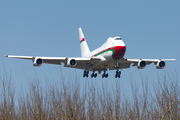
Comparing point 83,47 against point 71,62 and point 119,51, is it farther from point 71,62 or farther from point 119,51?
point 119,51

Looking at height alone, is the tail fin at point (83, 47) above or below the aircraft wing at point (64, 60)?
above

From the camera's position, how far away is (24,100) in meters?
18.3

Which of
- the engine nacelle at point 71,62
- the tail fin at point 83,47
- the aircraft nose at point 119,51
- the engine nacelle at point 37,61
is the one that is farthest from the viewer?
the tail fin at point 83,47

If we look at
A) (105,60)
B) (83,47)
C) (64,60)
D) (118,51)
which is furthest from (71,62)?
(83,47)

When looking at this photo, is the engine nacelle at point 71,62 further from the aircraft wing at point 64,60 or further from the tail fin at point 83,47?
the tail fin at point 83,47

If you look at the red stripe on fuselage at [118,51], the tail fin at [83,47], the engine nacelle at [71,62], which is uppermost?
the tail fin at [83,47]

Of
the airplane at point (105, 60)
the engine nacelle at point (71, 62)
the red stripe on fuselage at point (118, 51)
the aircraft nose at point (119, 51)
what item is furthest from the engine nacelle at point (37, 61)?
the aircraft nose at point (119, 51)

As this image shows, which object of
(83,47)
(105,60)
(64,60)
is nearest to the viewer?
(105,60)

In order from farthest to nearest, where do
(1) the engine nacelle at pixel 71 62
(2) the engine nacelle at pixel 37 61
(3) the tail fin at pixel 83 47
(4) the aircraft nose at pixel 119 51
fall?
(3) the tail fin at pixel 83 47
(1) the engine nacelle at pixel 71 62
(4) the aircraft nose at pixel 119 51
(2) the engine nacelle at pixel 37 61

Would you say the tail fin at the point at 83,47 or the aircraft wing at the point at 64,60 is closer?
the aircraft wing at the point at 64,60

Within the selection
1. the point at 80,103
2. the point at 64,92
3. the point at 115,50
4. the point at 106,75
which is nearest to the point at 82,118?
the point at 80,103

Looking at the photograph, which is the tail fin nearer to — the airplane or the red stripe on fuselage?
the airplane

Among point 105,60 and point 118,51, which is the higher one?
point 118,51

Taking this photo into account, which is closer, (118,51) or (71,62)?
(118,51)
